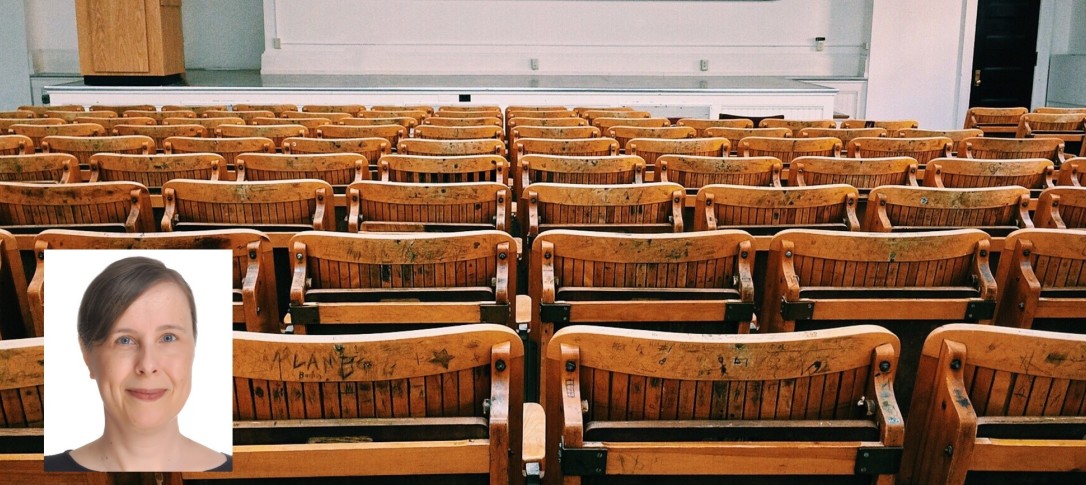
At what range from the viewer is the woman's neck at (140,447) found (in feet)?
3.13

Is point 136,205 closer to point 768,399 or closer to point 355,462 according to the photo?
point 355,462

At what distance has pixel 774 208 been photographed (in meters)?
3.00

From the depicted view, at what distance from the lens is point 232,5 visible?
38.4 feet

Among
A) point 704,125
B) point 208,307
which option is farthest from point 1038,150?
point 208,307

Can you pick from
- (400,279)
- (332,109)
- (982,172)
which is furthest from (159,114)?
(982,172)

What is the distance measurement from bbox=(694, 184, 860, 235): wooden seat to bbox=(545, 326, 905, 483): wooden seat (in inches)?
58.0

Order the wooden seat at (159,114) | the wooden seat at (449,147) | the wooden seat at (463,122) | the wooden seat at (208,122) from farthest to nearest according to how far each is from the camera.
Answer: the wooden seat at (159,114) → the wooden seat at (463,122) → the wooden seat at (208,122) → the wooden seat at (449,147)

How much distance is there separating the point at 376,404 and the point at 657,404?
1.54 feet

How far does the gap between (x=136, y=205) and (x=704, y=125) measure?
4.16 metres

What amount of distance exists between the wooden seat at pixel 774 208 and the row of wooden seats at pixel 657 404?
1471 mm

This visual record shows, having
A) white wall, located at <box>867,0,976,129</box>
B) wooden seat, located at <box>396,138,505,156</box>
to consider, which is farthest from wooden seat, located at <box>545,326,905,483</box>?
white wall, located at <box>867,0,976,129</box>

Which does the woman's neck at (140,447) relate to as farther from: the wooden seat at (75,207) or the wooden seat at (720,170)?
the wooden seat at (720,170)

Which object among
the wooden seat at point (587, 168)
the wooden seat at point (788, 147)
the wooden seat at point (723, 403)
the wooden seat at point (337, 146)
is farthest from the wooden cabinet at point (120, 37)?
the wooden seat at point (723, 403)

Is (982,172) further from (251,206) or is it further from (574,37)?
(574,37)
